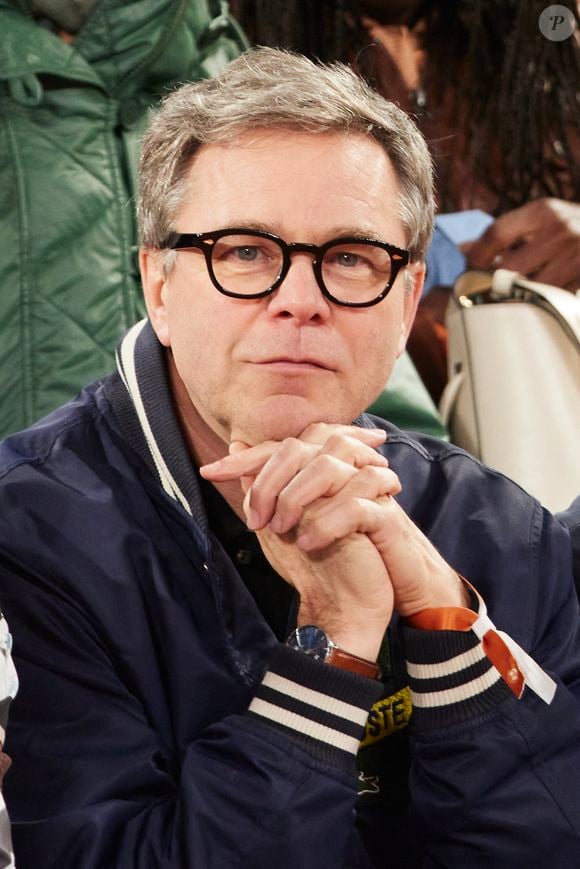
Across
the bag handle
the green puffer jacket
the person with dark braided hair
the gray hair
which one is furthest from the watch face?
the person with dark braided hair

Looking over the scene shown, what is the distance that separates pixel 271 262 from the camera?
49.1 inches

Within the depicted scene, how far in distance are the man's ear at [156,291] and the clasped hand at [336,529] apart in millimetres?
183

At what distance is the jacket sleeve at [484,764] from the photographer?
1.18m

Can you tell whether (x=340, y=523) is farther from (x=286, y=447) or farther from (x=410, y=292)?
(x=410, y=292)

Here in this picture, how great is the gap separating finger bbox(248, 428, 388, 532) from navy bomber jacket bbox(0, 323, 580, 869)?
10 centimetres

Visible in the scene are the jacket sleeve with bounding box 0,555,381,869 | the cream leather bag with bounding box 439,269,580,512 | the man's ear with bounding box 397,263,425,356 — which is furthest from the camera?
the cream leather bag with bounding box 439,269,580,512

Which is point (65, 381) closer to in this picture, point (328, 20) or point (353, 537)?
point (353, 537)

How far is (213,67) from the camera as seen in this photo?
191 centimetres

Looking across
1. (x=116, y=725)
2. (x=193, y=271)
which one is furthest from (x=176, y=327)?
(x=116, y=725)

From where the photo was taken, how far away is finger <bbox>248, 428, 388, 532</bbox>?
1.16 metres

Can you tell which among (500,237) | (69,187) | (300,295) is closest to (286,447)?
(300,295)

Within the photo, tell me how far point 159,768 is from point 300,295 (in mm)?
420

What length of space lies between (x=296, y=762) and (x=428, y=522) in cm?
39

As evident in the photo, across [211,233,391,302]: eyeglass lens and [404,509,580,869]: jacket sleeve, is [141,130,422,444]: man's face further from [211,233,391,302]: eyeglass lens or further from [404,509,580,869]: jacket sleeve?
[404,509,580,869]: jacket sleeve
